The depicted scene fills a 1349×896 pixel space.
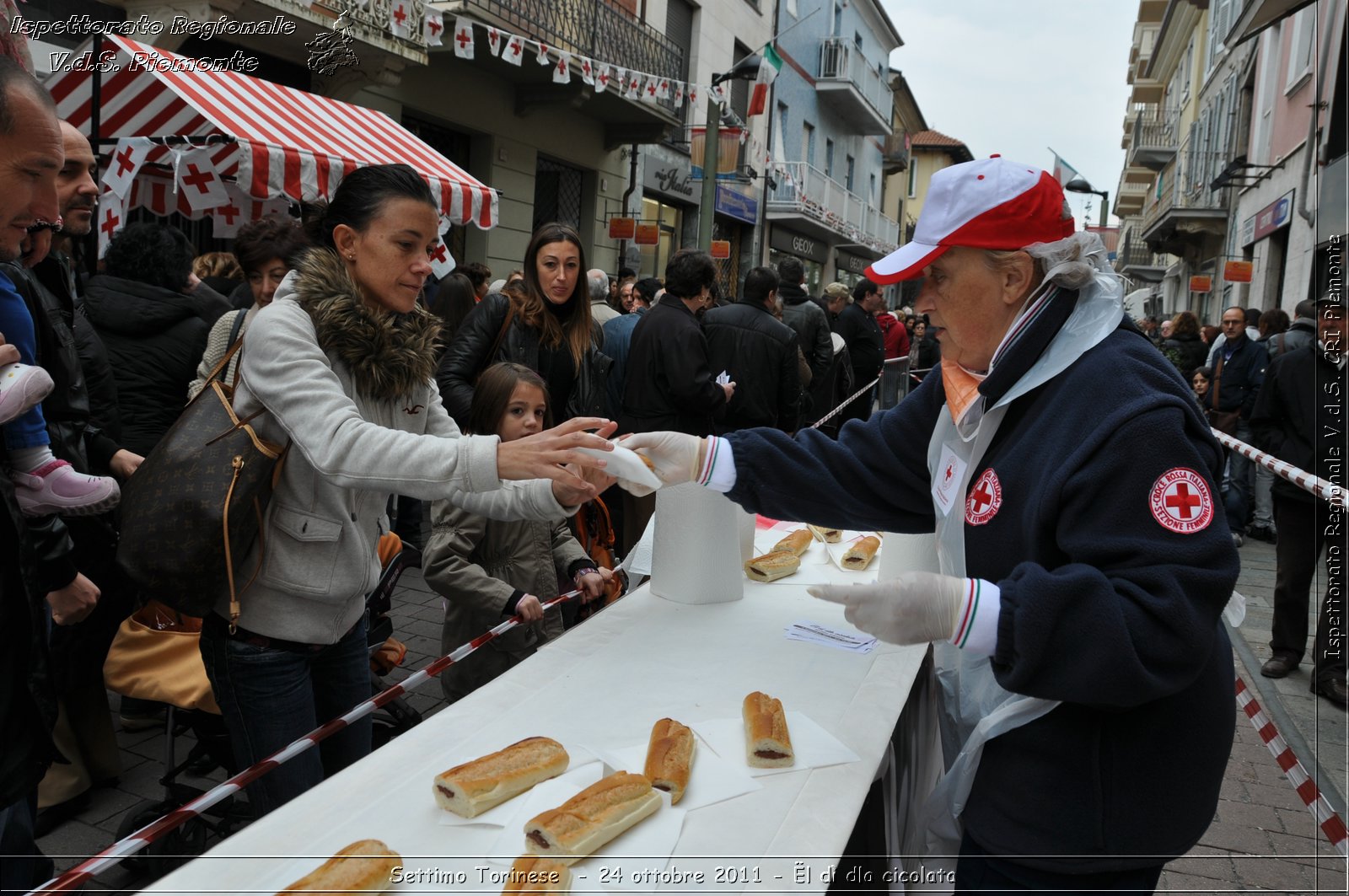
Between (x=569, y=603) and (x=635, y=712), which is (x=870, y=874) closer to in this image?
(x=635, y=712)

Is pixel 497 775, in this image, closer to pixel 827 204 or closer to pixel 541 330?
pixel 541 330

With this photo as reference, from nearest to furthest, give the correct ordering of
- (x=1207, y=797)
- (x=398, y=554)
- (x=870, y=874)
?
1. (x=1207, y=797)
2. (x=870, y=874)
3. (x=398, y=554)

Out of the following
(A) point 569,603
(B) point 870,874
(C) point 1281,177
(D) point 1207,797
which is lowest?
(B) point 870,874

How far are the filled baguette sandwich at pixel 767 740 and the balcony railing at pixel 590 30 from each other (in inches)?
473

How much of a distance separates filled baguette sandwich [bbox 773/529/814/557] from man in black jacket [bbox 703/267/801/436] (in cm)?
303

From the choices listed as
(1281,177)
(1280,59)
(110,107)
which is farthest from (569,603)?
(1280,59)

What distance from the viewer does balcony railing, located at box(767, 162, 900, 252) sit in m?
24.4

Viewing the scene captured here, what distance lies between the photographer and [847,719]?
6.68 ft

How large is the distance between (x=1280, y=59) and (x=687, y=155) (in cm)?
1091

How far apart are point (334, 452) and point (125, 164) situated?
556 cm

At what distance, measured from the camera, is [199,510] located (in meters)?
1.99

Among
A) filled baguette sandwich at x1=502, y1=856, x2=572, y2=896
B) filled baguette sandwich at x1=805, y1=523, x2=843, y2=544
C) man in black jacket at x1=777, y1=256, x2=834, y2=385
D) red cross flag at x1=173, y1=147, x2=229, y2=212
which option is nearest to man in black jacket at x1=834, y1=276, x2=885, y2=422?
man in black jacket at x1=777, y1=256, x2=834, y2=385

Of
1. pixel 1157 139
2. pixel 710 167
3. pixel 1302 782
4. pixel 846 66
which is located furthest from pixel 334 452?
pixel 1157 139

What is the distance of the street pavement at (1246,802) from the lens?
10.4 feet
